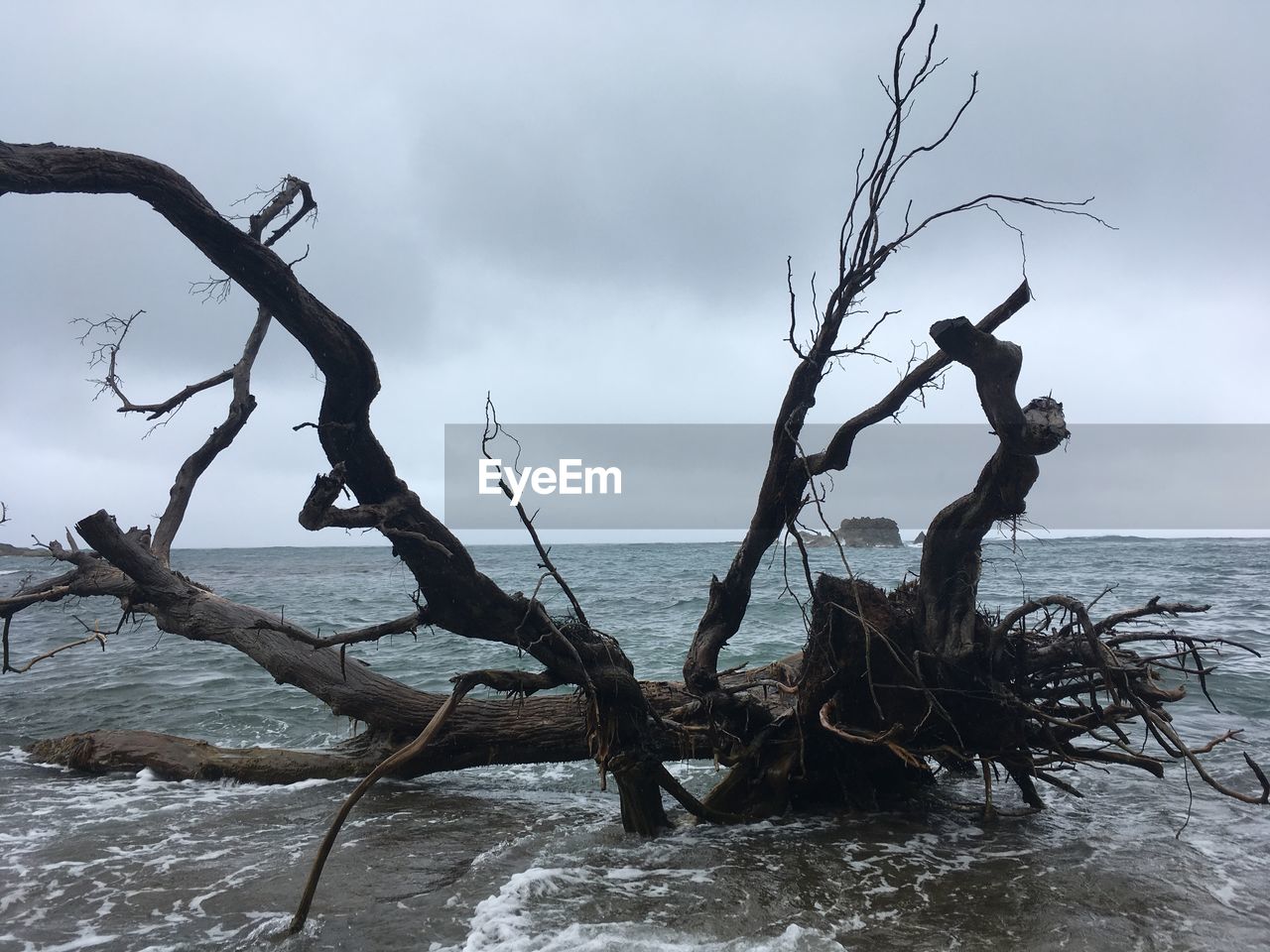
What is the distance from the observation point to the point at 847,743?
532 centimetres

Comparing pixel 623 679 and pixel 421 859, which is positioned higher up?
pixel 623 679

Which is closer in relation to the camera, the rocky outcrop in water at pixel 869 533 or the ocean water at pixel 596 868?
the ocean water at pixel 596 868

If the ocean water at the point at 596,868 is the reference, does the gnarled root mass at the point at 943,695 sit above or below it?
above

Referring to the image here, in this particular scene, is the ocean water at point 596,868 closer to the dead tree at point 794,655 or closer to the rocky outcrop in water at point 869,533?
the dead tree at point 794,655

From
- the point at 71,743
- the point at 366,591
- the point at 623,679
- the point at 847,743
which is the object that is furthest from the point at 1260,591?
the point at 366,591

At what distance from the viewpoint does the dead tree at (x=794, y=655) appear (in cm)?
409

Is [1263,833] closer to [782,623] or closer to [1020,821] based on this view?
[1020,821]

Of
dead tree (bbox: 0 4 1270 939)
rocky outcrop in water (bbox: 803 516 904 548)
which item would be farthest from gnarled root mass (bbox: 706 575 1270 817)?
rocky outcrop in water (bbox: 803 516 904 548)

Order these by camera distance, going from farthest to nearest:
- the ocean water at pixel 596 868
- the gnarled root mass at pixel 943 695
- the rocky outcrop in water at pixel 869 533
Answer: the rocky outcrop in water at pixel 869 533 < the gnarled root mass at pixel 943 695 < the ocean water at pixel 596 868

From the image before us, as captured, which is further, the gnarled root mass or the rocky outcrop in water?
the rocky outcrop in water

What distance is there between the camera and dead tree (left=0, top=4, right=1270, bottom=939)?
4.09m

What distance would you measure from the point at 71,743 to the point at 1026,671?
295 inches

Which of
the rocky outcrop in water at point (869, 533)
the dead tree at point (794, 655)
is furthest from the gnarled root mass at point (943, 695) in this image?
the rocky outcrop in water at point (869, 533)

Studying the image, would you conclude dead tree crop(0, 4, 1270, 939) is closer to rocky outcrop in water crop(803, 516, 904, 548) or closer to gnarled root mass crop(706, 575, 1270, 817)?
gnarled root mass crop(706, 575, 1270, 817)
